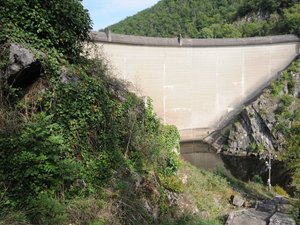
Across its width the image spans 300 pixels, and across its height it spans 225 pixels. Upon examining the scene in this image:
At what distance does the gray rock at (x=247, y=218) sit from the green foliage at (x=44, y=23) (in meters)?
5.49

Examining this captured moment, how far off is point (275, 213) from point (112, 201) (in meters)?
4.99

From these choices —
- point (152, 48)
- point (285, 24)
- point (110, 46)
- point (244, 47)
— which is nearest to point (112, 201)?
point (110, 46)

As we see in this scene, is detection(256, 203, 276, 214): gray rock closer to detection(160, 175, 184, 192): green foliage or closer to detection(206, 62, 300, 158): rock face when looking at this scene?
detection(160, 175, 184, 192): green foliage

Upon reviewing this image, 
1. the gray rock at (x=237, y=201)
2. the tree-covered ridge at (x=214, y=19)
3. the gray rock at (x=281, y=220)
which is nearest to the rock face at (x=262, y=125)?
the tree-covered ridge at (x=214, y=19)

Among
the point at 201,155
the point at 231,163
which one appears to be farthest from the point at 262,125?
the point at 201,155

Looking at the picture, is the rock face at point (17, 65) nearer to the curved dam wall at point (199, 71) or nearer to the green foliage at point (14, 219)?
the green foliage at point (14, 219)

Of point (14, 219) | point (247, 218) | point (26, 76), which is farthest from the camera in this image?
point (247, 218)

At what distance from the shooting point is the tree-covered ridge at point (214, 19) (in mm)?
38406

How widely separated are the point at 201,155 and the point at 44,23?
19721mm

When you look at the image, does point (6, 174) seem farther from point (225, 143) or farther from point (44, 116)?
point (225, 143)

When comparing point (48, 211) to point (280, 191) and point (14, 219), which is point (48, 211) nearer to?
point (14, 219)

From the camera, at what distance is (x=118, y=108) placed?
27.2 feet

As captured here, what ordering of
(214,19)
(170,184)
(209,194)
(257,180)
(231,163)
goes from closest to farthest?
(170,184), (209,194), (257,180), (231,163), (214,19)

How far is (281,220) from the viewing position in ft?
28.7
